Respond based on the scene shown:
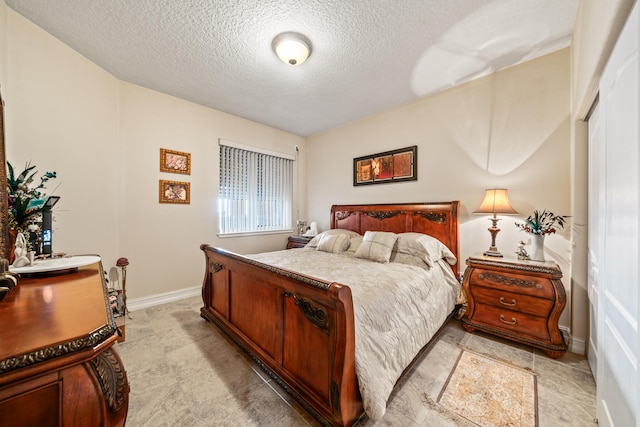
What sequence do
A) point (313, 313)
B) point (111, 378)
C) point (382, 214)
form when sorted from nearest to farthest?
point (111, 378), point (313, 313), point (382, 214)

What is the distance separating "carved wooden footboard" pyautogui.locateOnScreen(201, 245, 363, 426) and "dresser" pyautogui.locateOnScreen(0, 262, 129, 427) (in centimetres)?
87

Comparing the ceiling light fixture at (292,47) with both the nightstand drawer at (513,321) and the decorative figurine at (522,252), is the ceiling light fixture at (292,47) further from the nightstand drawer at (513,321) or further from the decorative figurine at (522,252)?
the nightstand drawer at (513,321)

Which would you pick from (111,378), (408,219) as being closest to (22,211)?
(111,378)

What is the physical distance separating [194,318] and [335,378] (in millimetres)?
2169

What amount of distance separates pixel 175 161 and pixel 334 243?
2469 millimetres

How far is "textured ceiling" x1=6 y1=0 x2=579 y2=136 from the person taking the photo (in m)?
1.84

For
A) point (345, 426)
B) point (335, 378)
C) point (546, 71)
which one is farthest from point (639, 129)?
point (546, 71)

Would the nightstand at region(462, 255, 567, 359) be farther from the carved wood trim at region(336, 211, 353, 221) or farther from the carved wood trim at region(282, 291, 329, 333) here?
the carved wood trim at region(336, 211, 353, 221)

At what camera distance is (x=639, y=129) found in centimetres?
90

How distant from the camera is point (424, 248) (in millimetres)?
2529

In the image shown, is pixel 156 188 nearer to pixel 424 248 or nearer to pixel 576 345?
pixel 424 248

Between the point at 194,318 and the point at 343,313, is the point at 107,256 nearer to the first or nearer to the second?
the point at 194,318

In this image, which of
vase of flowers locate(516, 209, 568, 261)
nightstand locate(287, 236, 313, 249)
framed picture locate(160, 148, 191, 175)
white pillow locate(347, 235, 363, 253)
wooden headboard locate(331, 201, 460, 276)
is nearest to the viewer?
vase of flowers locate(516, 209, 568, 261)

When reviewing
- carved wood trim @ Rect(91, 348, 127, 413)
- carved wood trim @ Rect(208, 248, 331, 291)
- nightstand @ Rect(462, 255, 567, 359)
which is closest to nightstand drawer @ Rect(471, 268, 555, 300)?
nightstand @ Rect(462, 255, 567, 359)
